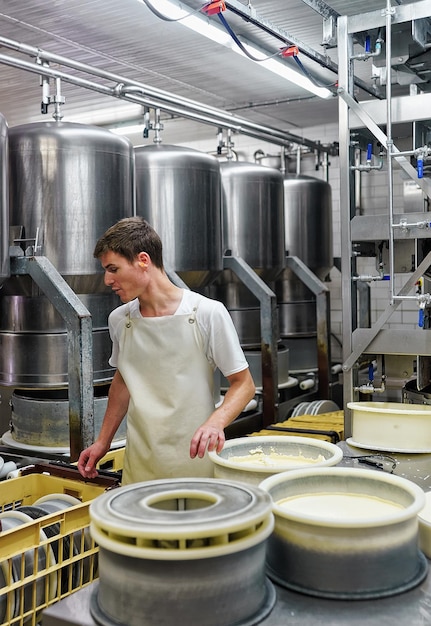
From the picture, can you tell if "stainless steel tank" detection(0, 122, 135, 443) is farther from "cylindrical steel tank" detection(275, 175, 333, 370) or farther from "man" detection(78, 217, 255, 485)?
"cylindrical steel tank" detection(275, 175, 333, 370)

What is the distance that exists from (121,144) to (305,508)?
3731mm

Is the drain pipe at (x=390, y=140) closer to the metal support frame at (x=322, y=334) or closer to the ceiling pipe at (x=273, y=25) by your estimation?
the ceiling pipe at (x=273, y=25)

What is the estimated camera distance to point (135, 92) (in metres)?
5.48

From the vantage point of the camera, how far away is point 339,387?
7859 millimetres

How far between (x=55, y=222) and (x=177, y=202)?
1321mm

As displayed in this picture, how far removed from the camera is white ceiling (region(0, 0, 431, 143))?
17.0 feet

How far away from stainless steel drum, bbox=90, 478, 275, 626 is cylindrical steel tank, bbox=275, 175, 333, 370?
6.43 metres

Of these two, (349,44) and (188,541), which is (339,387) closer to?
(349,44)

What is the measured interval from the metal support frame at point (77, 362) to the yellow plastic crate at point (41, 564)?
5.70 ft

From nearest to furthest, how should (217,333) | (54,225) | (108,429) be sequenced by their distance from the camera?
(217,333)
(108,429)
(54,225)

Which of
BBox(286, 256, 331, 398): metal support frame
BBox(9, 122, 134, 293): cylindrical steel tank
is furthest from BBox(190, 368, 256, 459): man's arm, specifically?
A: BBox(286, 256, 331, 398): metal support frame

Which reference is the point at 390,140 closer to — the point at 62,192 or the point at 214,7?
the point at 214,7

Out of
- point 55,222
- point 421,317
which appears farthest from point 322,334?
Answer: point 55,222

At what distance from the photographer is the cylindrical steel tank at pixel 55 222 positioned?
4387 millimetres
